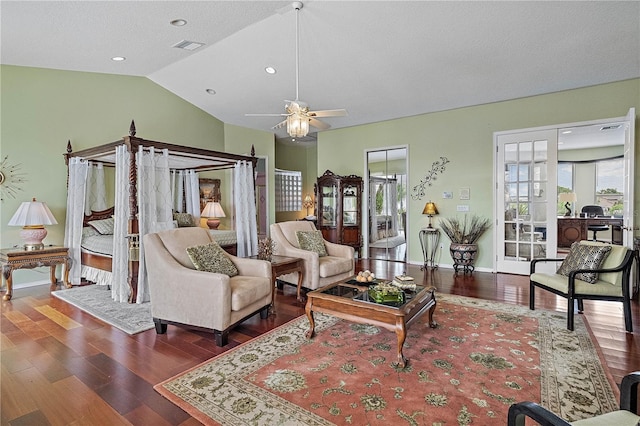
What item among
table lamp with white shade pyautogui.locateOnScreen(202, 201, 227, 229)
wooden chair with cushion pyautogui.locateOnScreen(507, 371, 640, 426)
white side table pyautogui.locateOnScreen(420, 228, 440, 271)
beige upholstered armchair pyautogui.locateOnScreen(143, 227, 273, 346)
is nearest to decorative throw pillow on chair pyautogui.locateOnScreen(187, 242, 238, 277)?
beige upholstered armchair pyautogui.locateOnScreen(143, 227, 273, 346)

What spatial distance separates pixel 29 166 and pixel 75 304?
254 cm

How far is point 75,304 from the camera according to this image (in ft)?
13.7

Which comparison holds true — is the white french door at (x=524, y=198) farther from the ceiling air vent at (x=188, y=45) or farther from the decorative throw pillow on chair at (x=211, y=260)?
the ceiling air vent at (x=188, y=45)

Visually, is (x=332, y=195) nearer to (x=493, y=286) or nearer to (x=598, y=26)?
(x=493, y=286)

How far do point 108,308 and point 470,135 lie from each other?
6331mm

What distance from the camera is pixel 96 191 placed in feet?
18.7

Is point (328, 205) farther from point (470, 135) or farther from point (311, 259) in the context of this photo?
point (311, 259)

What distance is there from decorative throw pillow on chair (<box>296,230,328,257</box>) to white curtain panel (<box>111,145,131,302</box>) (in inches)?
87.4

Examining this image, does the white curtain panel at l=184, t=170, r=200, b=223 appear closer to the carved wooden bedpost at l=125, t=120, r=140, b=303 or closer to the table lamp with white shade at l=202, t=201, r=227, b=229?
the table lamp with white shade at l=202, t=201, r=227, b=229

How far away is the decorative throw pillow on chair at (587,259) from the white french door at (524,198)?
7.27ft

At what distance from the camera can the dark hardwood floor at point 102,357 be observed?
205 centimetres

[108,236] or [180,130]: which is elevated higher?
[180,130]

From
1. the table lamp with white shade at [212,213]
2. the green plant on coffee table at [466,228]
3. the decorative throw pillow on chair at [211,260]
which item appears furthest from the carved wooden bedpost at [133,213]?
the green plant on coffee table at [466,228]

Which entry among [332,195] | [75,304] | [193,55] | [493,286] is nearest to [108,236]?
[75,304]
